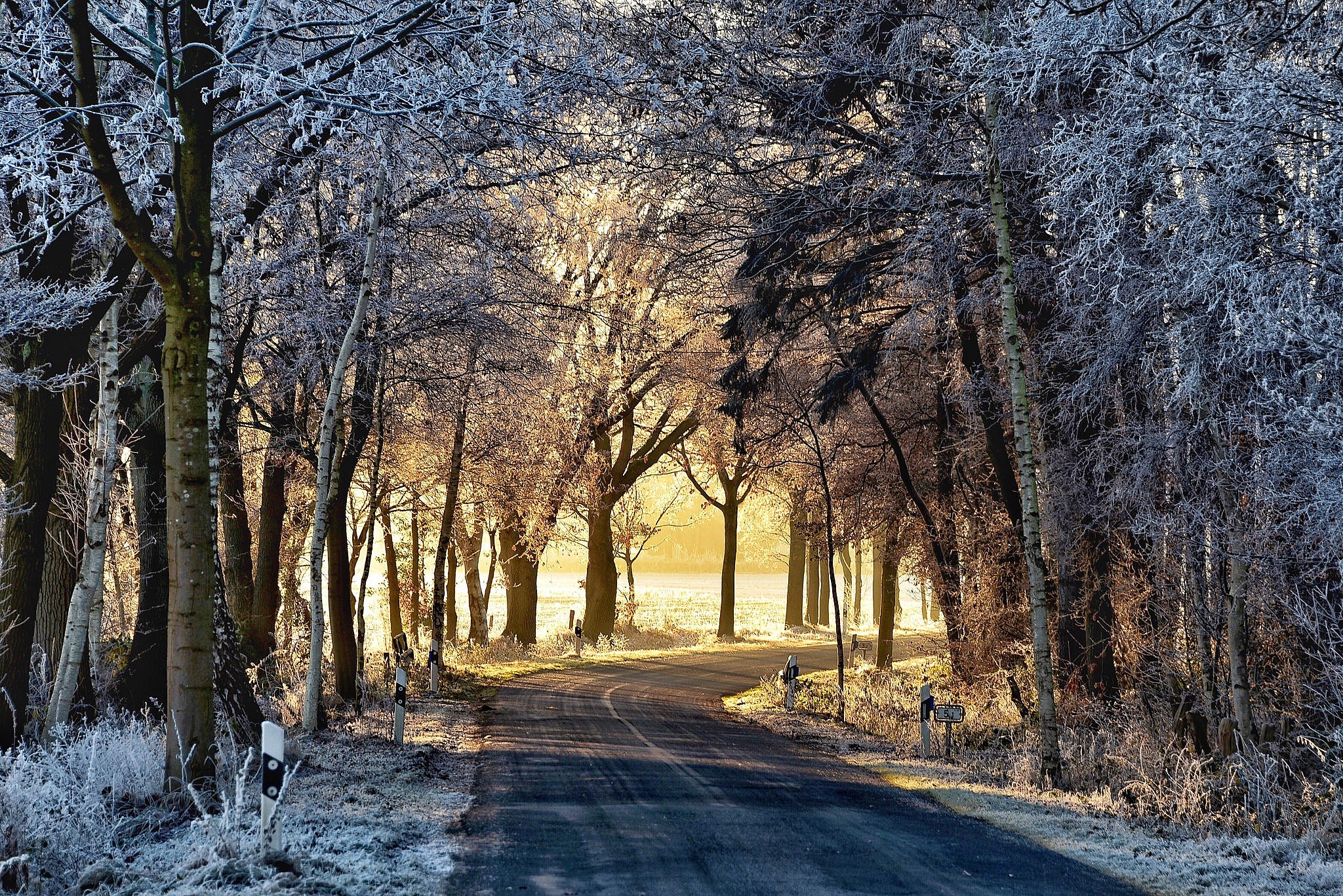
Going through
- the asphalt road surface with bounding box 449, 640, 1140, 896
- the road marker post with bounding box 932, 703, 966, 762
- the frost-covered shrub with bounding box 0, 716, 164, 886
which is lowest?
the asphalt road surface with bounding box 449, 640, 1140, 896

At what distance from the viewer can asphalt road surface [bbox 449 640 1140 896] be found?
7.39m

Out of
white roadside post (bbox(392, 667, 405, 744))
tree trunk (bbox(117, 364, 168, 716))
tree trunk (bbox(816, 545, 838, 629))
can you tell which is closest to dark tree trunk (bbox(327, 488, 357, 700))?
white roadside post (bbox(392, 667, 405, 744))

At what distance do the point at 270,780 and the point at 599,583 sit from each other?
1158 inches

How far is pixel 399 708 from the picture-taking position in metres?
14.1

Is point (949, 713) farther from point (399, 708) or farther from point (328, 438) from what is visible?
point (328, 438)

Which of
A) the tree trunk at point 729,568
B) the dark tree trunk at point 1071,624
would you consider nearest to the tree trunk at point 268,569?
the dark tree trunk at point 1071,624

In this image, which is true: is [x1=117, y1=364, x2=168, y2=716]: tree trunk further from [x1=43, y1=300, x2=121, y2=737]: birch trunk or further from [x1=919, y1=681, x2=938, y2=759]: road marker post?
[x1=919, y1=681, x2=938, y2=759]: road marker post

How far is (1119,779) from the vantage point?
12.4 metres

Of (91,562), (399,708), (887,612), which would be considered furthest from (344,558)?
(887,612)

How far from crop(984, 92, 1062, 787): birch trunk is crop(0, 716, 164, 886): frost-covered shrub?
952 centimetres

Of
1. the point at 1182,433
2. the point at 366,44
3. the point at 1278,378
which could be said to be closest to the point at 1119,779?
the point at 1182,433

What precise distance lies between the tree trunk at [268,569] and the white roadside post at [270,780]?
12.5 meters

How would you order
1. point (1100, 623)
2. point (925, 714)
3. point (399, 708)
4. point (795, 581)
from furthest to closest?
point (795, 581), point (1100, 623), point (925, 714), point (399, 708)

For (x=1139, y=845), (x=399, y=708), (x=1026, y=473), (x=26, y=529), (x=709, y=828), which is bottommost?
(x=1139, y=845)
